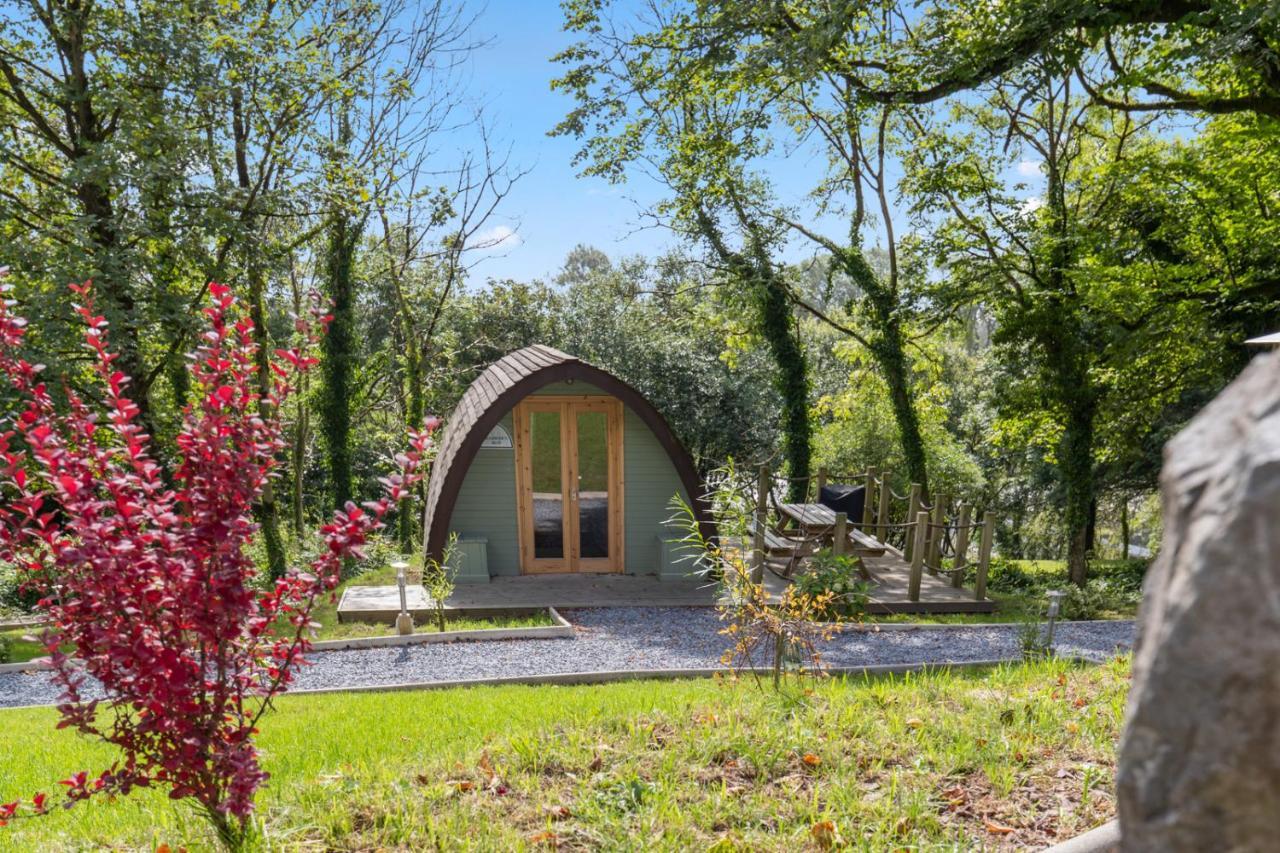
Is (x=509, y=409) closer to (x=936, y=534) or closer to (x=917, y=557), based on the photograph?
(x=917, y=557)

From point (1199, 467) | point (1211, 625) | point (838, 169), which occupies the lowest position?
point (1211, 625)

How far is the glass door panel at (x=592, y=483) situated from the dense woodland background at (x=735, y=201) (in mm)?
5022

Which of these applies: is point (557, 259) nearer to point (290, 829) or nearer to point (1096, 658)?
point (1096, 658)

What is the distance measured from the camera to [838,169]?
61.3ft

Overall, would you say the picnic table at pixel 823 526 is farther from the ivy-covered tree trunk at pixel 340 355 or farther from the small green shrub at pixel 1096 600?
the ivy-covered tree trunk at pixel 340 355

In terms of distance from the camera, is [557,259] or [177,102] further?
[557,259]

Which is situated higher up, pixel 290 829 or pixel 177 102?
pixel 177 102

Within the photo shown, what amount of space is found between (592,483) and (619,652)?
3.93m

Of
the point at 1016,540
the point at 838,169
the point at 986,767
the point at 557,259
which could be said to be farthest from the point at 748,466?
the point at 557,259

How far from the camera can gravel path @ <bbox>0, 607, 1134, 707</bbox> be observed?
7.85m

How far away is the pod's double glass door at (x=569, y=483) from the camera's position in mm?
11945

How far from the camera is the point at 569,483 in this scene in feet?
39.8

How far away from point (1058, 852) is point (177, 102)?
1352 centimetres

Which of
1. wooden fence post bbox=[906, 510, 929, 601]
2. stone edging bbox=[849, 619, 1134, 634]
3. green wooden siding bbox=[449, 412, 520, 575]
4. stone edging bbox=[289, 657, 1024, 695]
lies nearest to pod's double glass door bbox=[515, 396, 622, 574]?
green wooden siding bbox=[449, 412, 520, 575]
